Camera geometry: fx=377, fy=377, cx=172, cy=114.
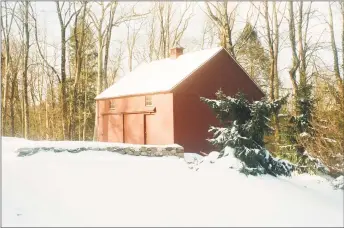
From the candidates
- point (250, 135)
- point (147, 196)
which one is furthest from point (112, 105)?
point (147, 196)

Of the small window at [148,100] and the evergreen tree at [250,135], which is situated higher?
the small window at [148,100]

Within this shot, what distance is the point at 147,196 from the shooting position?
29.8 ft

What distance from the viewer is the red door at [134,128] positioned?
2064 cm

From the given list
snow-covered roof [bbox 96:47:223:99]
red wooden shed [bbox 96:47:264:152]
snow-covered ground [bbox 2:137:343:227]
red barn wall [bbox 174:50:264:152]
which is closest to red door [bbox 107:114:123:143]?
red wooden shed [bbox 96:47:264:152]

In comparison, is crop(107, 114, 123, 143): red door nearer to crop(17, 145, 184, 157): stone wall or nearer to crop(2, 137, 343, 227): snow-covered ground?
crop(17, 145, 184, 157): stone wall

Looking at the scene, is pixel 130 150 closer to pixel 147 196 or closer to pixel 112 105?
pixel 147 196

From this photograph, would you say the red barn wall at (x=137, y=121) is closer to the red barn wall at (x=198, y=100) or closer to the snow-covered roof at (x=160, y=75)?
the snow-covered roof at (x=160, y=75)

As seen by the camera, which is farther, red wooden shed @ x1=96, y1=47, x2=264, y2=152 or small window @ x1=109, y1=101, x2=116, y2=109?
small window @ x1=109, y1=101, x2=116, y2=109

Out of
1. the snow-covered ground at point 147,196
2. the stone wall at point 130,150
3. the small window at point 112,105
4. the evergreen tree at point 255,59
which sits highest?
the evergreen tree at point 255,59

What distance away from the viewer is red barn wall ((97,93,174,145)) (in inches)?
755

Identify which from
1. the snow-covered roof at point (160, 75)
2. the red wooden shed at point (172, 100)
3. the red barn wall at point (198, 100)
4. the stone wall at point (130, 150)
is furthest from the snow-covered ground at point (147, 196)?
the snow-covered roof at point (160, 75)

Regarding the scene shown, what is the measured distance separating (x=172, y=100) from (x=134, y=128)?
11.3 ft

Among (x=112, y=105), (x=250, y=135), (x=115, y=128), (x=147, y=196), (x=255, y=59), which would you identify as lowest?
(x=147, y=196)

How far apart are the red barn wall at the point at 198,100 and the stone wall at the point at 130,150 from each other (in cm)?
492
